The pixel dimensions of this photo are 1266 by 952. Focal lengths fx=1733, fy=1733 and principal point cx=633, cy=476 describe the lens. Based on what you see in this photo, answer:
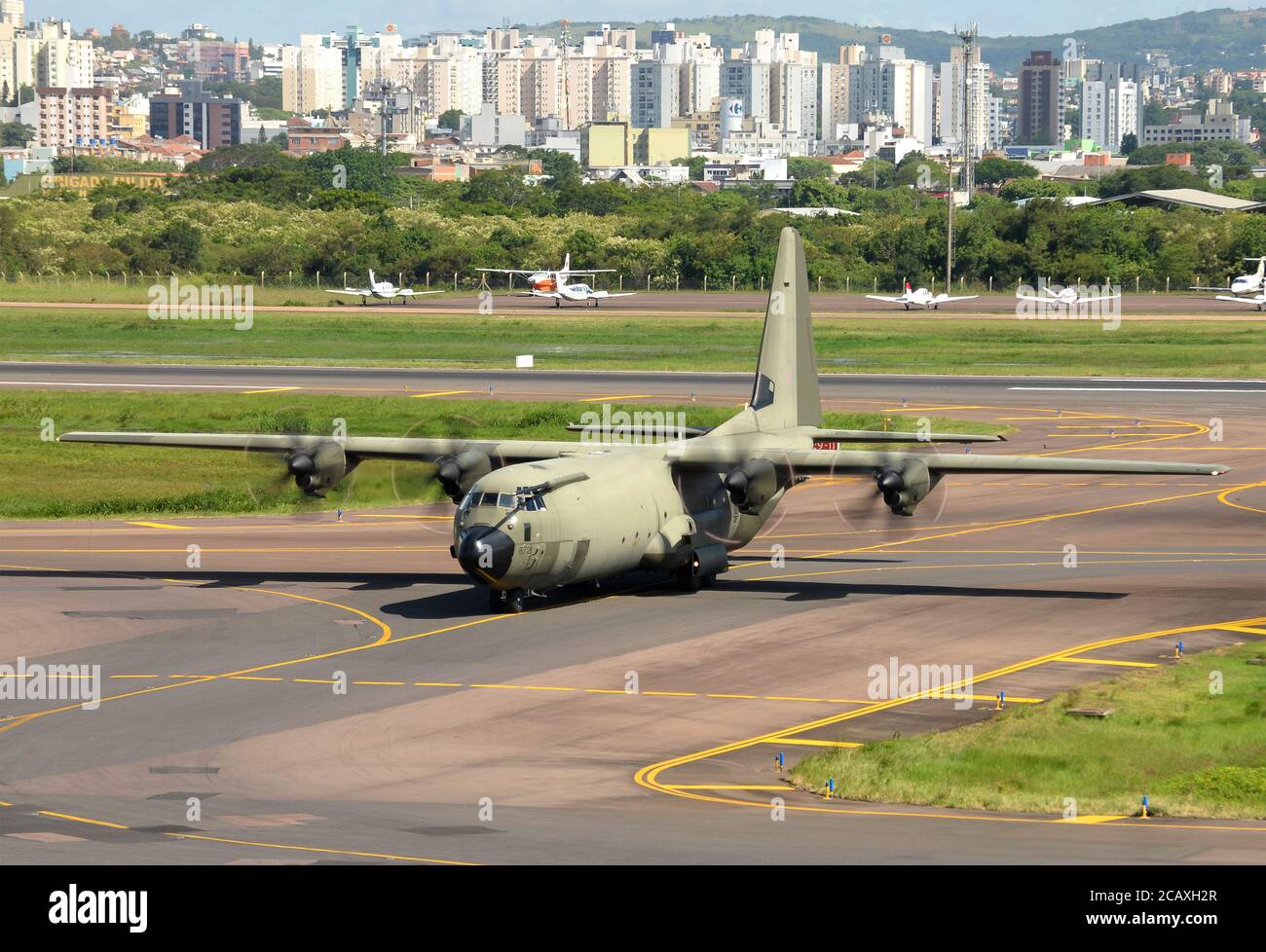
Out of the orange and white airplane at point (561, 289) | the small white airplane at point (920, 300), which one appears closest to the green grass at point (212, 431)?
the orange and white airplane at point (561, 289)

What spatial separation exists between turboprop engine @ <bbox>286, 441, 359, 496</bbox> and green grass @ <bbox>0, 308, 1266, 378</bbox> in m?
54.6

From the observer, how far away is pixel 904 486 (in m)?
38.2

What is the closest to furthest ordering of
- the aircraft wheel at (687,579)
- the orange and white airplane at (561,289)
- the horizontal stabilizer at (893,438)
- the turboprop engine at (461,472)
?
1. the horizontal stabilizer at (893,438)
2. the aircraft wheel at (687,579)
3. the turboprop engine at (461,472)
4. the orange and white airplane at (561,289)

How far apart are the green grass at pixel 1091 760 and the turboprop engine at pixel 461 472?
51.2 feet

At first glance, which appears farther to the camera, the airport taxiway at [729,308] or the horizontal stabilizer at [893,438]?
the airport taxiway at [729,308]

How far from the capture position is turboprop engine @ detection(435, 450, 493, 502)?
40.8m

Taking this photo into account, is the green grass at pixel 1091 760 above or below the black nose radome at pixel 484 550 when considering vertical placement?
below

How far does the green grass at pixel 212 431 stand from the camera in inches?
2117

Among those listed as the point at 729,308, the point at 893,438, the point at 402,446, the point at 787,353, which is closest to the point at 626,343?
the point at 729,308

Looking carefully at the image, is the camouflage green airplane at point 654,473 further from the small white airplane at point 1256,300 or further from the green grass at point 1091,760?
the small white airplane at point 1256,300

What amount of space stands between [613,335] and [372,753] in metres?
91.6

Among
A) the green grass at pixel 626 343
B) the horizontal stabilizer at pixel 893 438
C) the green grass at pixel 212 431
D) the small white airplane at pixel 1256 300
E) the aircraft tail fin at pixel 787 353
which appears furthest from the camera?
the small white airplane at pixel 1256 300

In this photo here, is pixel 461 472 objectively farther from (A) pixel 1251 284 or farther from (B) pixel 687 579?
(A) pixel 1251 284
